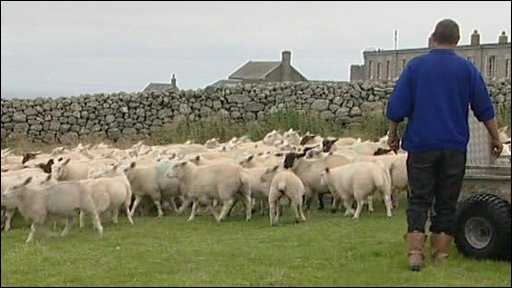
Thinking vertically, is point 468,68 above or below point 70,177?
above

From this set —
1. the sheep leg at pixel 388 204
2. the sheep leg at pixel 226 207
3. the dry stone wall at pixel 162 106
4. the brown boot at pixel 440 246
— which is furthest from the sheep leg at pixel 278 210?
the dry stone wall at pixel 162 106

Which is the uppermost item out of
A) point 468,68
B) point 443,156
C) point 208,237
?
point 468,68

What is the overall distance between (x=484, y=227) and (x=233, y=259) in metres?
2.53

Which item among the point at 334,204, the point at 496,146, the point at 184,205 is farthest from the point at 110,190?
the point at 496,146

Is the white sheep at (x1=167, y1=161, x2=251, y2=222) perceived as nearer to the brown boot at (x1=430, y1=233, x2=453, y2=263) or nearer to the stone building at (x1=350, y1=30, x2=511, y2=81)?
the stone building at (x1=350, y1=30, x2=511, y2=81)

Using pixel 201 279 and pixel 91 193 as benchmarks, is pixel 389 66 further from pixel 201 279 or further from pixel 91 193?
pixel 201 279

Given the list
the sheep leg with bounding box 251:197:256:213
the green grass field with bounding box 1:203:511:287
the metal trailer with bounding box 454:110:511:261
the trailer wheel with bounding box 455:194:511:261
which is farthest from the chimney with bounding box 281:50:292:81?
the trailer wheel with bounding box 455:194:511:261

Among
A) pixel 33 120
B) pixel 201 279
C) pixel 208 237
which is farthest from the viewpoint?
pixel 33 120

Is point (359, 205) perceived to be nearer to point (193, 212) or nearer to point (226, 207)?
point (226, 207)

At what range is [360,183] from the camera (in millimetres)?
13602

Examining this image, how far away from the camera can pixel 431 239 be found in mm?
8219

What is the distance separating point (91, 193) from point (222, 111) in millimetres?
17375

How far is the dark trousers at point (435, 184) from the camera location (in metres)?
7.60

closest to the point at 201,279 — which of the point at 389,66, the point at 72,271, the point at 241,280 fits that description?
the point at 241,280
